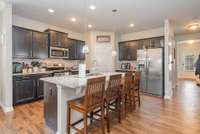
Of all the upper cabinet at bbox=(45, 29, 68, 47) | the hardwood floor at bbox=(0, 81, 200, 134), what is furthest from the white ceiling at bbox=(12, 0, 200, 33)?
the hardwood floor at bbox=(0, 81, 200, 134)

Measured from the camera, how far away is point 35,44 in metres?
4.38

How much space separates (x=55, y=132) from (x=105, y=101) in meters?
1.06

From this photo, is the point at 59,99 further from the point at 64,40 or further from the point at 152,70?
the point at 152,70

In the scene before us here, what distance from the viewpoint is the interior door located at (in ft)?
16.3

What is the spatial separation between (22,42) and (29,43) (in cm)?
22

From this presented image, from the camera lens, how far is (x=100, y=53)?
627 centimetres

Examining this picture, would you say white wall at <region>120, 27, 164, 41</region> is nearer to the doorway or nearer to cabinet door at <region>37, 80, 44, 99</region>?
the doorway

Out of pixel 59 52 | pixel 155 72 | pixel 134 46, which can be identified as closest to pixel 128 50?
pixel 134 46

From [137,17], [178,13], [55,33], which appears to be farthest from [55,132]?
[178,13]

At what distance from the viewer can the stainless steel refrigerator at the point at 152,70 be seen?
196 inches

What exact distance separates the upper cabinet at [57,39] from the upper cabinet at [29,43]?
0.17m

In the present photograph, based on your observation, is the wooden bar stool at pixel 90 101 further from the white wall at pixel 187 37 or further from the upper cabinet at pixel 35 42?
the white wall at pixel 187 37

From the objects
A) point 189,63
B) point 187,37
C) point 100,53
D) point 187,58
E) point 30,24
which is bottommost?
point 189,63

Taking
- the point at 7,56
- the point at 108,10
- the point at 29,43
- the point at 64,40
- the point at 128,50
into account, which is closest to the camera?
the point at 7,56
